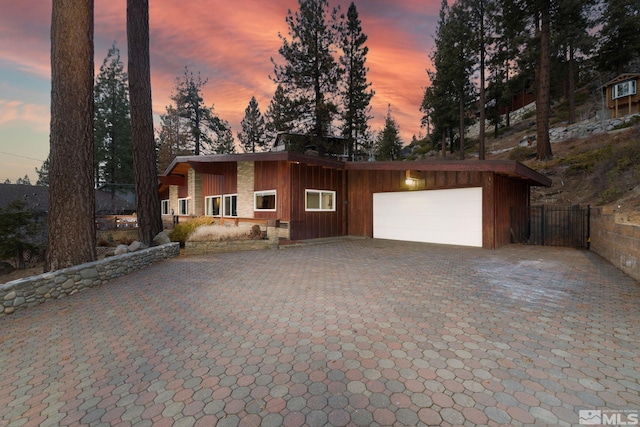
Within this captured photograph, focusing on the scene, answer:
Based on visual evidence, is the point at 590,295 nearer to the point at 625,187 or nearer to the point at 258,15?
the point at 625,187

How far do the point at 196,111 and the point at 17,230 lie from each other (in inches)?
1099

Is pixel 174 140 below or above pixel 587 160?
above

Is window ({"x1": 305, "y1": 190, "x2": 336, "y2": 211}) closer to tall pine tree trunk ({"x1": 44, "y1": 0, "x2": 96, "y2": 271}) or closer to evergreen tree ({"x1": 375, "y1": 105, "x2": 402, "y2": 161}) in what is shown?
tall pine tree trunk ({"x1": 44, "y1": 0, "x2": 96, "y2": 271})

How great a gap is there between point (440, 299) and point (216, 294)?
3724mm

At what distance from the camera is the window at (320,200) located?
1125 cm

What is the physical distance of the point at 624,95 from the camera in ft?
74.9

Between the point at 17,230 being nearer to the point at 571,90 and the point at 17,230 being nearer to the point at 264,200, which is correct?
the point at 264,200

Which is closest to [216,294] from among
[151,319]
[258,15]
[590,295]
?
[151,319]

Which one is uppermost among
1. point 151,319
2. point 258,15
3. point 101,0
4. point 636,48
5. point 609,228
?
point 636,48

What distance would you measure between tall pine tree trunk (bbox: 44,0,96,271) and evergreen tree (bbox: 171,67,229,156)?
28345 mm

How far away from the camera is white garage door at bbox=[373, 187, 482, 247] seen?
950 cm

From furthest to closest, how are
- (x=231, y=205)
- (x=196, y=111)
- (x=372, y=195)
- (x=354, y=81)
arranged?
(x=196, y=111) → (x=354, y=81) → (x=231, y=205) → (x=372, y=195)

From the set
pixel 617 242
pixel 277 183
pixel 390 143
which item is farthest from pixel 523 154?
pixel 390 143

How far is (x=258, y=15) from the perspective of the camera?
11055 millimetres
